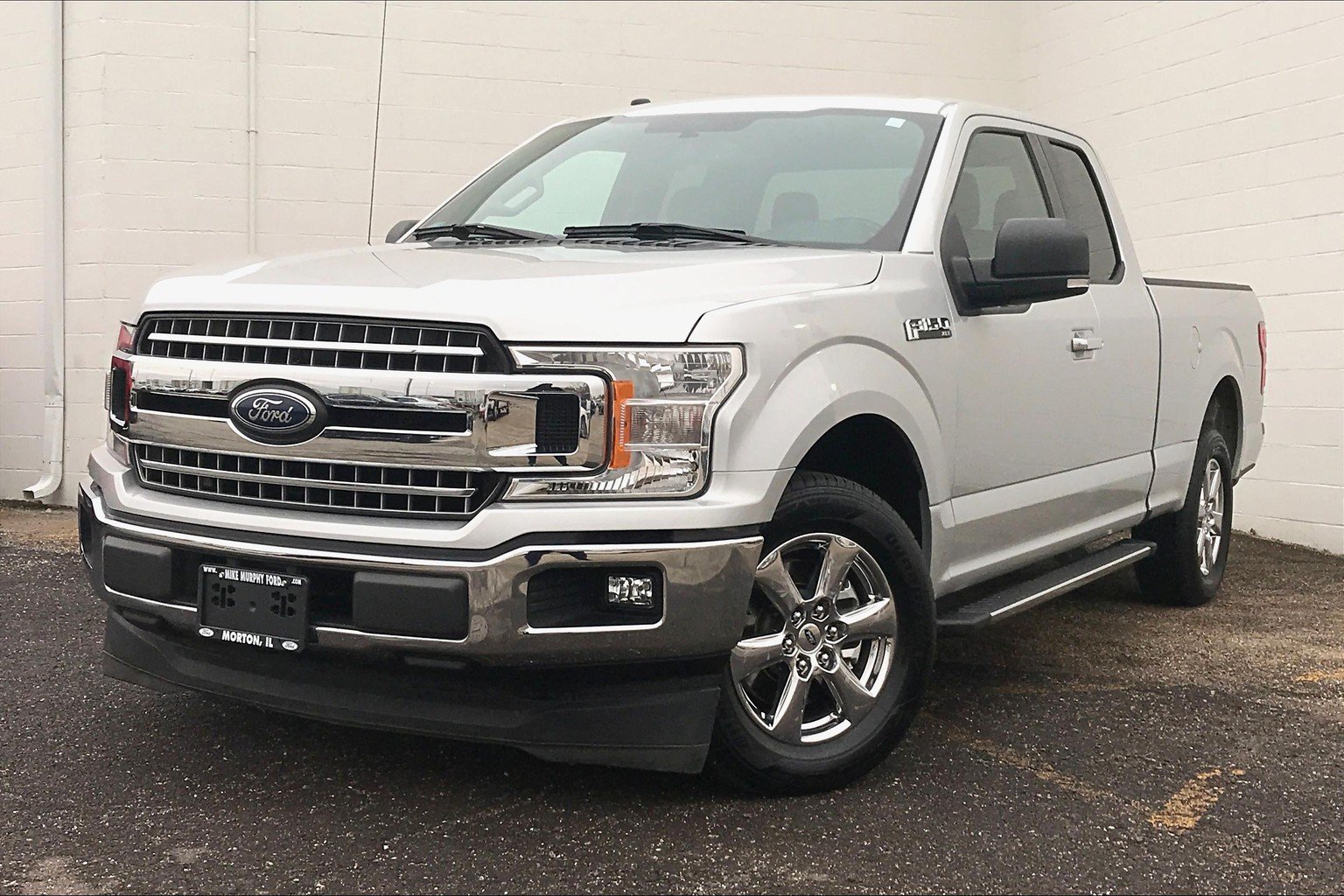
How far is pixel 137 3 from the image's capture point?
8688 millimetres

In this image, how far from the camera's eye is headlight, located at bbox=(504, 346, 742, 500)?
315cm

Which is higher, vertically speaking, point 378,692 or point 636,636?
point 636,636

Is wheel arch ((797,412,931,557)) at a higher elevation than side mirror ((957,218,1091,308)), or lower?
lower

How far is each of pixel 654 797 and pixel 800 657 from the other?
1.65 ft

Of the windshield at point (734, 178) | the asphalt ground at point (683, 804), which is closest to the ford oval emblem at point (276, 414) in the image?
the asphalt ground at point (683, 804)

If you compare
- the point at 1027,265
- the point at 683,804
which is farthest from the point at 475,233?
the point at 683,804

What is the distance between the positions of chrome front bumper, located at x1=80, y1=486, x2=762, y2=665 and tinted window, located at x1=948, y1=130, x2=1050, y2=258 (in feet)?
5.15

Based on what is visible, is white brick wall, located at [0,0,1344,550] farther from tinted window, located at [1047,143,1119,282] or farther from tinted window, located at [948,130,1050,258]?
tinted window, located at [948,130,1050,258]

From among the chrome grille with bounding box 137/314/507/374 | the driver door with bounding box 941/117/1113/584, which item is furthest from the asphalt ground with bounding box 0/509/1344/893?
the chrome grille with bounding box 137/314/507/374

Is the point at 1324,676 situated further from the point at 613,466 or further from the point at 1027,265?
the point at 613,466

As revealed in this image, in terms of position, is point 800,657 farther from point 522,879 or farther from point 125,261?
point 125,261

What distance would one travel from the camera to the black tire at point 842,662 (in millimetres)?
Result: 3473

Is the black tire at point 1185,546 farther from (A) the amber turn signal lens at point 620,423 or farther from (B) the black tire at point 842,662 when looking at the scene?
(A) the amber turn signal lens at point 620,423

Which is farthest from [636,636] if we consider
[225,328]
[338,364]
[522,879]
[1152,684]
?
[1152,684]
